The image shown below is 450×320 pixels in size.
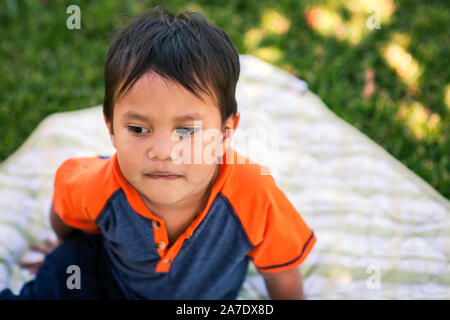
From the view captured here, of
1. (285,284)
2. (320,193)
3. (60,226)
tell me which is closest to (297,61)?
(320,193)

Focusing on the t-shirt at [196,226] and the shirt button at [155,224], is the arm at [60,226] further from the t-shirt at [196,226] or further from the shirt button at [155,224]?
the shirt button at [155,224]

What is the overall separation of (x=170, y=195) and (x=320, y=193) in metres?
0.97

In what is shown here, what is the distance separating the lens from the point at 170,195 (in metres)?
1.17

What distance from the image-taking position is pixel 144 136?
3.71ft

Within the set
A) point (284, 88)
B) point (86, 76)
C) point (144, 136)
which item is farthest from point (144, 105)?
point (86, 76)

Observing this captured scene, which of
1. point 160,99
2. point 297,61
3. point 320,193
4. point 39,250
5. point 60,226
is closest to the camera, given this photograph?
point 160,99

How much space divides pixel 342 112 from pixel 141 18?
1.45 m

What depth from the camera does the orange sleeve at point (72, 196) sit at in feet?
4.53

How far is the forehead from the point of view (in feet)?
3.56

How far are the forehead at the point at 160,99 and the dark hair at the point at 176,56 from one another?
0.01m

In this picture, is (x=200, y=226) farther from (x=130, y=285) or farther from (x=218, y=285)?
(x=130, y=285)

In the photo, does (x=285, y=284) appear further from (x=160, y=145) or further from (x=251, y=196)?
(x=160, y=145)

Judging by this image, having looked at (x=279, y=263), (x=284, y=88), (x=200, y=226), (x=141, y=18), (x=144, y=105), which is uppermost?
(x=141, y=18)

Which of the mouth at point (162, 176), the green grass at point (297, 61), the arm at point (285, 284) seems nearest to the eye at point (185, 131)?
the mouth at point (162, 176)
